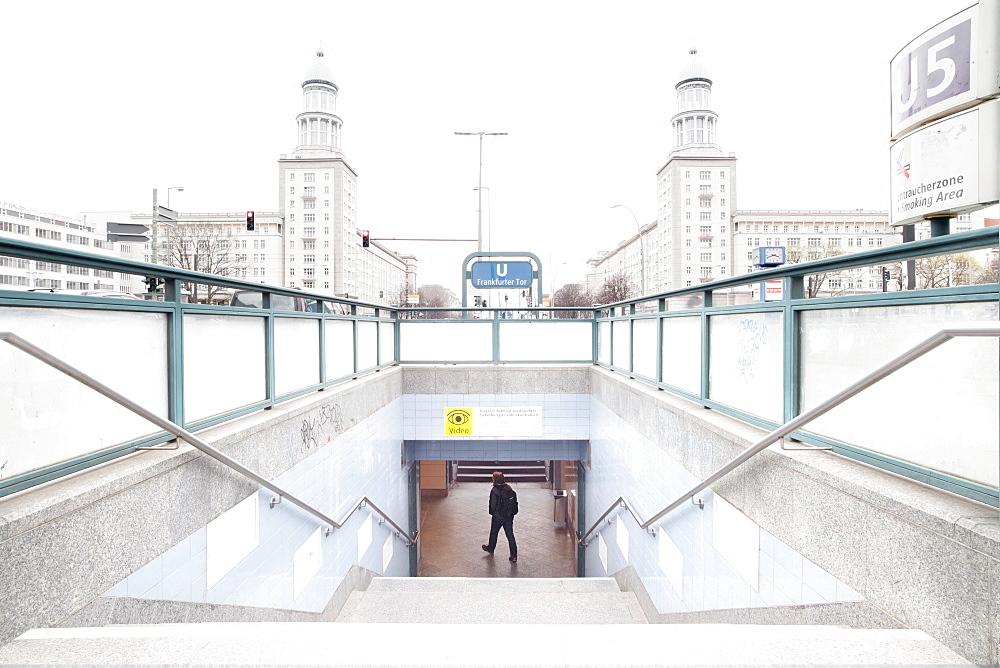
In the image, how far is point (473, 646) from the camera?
6.64 feet

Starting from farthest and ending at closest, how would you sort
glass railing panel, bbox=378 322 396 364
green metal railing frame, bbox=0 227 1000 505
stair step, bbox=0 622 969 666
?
glass railing panel, bbox=378 322 396 364
green metal railing frame, bbox=0 227 1000 505
stair step, bbox=0 622 969 666

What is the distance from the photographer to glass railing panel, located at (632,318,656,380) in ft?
21.0

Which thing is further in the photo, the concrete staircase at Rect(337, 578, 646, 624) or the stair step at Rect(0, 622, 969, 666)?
the concrete staircase at Rect(337, 578, 646, 624)

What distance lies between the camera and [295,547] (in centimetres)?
504

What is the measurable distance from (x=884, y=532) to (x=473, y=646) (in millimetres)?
1786

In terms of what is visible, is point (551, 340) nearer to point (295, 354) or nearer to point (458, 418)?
point (458, 418)

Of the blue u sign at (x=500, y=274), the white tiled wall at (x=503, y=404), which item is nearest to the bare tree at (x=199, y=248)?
the blue u sign at (x=500, y=274)

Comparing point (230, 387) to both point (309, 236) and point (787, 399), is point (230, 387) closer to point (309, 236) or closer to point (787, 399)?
point (787, 399)

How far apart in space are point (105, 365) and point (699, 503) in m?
4.26

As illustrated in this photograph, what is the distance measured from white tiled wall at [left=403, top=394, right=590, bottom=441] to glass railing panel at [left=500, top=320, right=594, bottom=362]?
0.78 m

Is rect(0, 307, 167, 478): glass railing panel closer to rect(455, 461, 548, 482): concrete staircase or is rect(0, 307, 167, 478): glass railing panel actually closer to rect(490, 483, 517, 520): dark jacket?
rect(490, 483, 517, 520): dark jacket

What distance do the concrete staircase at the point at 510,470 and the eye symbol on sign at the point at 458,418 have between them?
7772 mm

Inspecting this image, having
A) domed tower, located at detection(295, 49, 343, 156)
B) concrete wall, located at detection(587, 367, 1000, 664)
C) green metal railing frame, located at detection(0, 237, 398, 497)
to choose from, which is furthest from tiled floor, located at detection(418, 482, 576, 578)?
domed tower, located at detection(295, 49, 343, 156)

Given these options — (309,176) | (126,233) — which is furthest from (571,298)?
(126,233)
